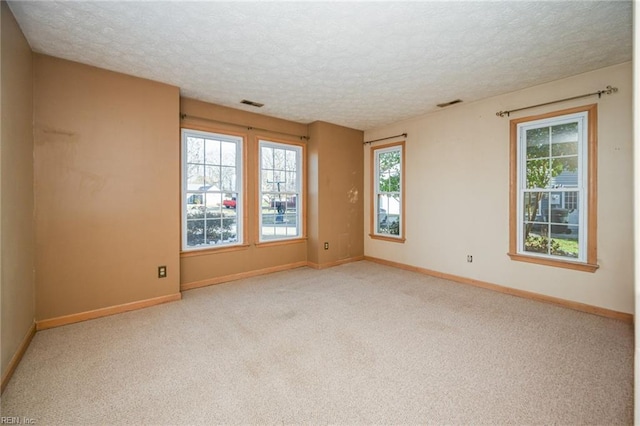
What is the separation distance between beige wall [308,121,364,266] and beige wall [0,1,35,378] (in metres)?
3.64

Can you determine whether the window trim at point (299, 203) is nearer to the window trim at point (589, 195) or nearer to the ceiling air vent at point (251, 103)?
the ceiling air vent at point (251, 103)

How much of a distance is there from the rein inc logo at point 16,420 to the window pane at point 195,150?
3.07 meters

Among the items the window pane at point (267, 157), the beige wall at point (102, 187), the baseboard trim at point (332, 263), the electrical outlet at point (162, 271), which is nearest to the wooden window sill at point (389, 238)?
the baseboard trim at point (332, 263)

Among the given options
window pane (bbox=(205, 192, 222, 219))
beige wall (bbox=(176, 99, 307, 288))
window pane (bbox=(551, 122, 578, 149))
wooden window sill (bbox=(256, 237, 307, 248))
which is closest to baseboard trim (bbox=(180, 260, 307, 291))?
beige wall (bbox=(176, 99, 307, 288))

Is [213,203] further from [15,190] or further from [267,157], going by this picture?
[15,190]

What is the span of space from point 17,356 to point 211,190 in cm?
259

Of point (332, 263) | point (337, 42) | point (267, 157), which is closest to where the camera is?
point (337, 42)

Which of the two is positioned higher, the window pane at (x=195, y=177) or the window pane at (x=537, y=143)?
the window pane at (x=537, y=143)

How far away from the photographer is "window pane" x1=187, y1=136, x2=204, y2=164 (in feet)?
13.5

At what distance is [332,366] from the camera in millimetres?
2184

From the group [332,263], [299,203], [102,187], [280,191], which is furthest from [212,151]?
[332,263]

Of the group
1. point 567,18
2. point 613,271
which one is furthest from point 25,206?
point 613,271

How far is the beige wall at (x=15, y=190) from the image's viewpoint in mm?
2072

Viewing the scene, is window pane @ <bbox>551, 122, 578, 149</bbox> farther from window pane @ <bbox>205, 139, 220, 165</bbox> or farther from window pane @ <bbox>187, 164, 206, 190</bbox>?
window pane @ <bbox>187, 164, 206, 190</bbox>
